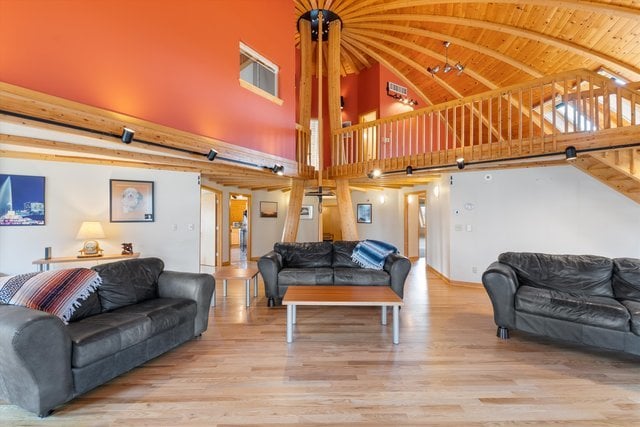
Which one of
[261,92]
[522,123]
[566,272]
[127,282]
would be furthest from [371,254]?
[522,123]

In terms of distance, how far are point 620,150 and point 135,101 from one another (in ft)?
18.7

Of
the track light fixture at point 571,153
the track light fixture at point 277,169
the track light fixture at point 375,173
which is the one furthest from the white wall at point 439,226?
the track light fixture at point 277,169

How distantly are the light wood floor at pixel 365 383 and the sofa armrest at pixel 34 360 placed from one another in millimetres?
141

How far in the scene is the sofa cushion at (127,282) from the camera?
283 centimetres

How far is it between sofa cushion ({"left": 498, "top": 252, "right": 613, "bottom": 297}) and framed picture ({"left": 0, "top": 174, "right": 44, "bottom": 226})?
6433mm

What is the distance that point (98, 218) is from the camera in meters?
4.86

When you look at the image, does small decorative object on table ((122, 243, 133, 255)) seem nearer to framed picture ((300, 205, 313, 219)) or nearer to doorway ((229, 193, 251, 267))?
doorway ((229, 193, 251, 267))

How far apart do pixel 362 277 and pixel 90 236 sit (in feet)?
13.4

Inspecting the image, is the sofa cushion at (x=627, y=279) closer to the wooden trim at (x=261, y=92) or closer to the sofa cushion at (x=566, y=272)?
the sofa cushion at (x=566, y=272)

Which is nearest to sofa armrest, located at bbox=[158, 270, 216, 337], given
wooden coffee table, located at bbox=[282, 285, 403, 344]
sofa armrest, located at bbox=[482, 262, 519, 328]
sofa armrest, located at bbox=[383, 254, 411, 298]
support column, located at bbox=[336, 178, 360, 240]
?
wooden coffee table, located at bbox=[282, 285, 403, 344]

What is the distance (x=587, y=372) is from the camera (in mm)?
2521

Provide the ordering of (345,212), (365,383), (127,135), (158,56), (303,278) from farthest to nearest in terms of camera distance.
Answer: (345,212) < (303,278) < (158,56) < (127,135) < (365,383)

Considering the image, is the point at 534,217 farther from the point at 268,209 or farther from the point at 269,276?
the point at 268,209

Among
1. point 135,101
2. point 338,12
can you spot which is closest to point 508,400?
point 135,101
